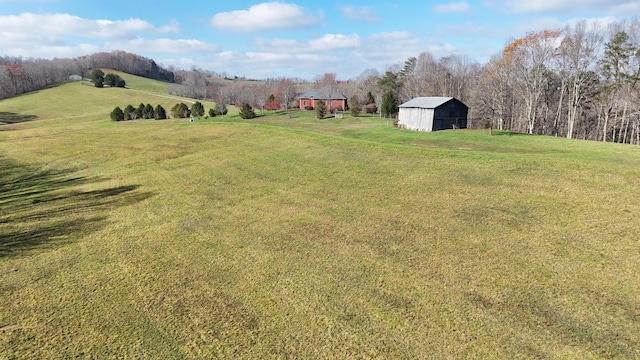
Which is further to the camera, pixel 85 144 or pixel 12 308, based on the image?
pixel 85 144

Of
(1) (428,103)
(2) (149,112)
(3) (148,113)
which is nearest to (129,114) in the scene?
(3) (148,113)

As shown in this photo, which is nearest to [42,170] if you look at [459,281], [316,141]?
[316,141]

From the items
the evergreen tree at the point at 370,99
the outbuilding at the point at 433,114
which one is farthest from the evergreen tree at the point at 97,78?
the outbuilding at the point at 433,114

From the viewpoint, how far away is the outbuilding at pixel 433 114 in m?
41.6

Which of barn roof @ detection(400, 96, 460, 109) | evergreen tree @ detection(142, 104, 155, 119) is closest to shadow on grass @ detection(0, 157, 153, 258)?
barn roof @ detection(400, 96, 460, 109)

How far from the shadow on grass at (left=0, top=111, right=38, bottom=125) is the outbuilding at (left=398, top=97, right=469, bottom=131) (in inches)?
2905

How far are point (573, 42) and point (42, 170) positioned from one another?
59077 mm

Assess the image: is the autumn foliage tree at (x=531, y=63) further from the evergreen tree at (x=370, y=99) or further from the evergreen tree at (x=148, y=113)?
the evergreen tree at (x=148, y=113)

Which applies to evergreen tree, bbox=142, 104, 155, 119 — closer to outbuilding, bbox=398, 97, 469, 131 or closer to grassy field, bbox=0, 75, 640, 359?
grassy field, bbox=0, 75, 640, 359

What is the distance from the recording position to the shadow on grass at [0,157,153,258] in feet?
45.9

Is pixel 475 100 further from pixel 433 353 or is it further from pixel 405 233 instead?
pixel 433 353

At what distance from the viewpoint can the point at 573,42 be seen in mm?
45875

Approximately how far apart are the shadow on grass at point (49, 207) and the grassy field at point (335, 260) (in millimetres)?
127

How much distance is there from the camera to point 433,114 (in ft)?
135
